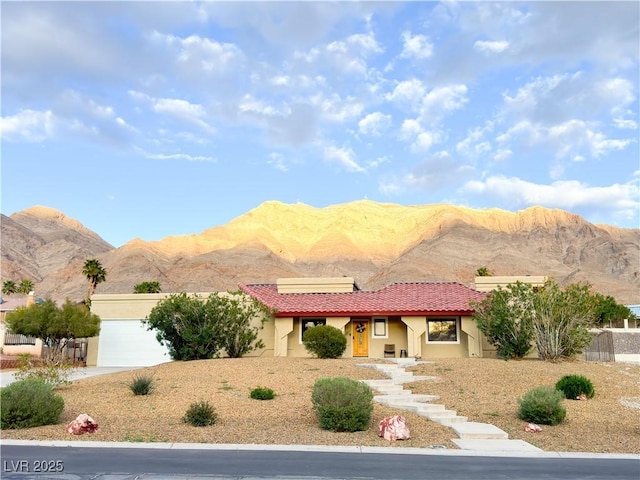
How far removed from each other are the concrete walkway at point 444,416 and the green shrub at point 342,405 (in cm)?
211

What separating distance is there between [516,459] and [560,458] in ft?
2.91

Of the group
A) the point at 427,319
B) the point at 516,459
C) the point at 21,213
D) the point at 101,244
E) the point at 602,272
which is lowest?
the point at 516,459

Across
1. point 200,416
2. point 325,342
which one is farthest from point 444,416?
point 325,342

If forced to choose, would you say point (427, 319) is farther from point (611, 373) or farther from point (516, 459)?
point (516, 459)

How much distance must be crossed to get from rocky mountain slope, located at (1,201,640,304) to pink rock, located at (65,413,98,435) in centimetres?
8501

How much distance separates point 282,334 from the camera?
30969 mm

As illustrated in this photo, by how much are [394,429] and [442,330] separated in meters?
19.0

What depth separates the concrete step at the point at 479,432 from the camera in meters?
12.8

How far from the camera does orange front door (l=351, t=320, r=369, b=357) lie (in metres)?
31.5

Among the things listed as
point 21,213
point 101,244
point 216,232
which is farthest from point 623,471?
point 21,213

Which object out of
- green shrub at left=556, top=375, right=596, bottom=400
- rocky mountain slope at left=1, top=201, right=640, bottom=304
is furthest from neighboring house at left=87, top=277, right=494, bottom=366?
rocky mountain slope at left=1, top=201, right=640, bottom=304

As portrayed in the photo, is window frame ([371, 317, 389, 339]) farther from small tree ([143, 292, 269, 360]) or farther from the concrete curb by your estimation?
the concrete curb

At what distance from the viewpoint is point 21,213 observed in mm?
171000

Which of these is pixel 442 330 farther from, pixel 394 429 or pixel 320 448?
pixel 320 448
